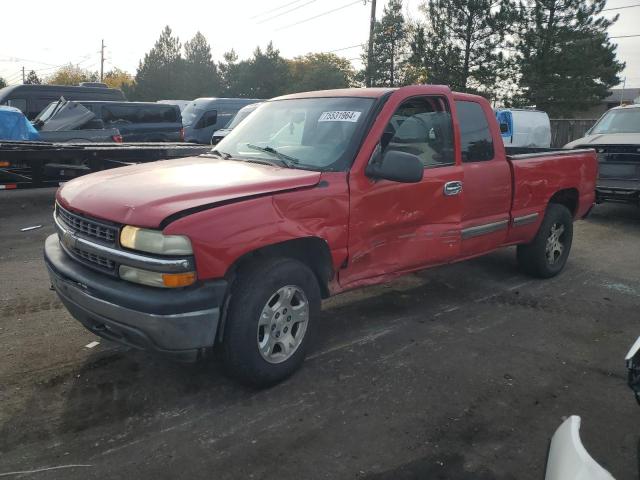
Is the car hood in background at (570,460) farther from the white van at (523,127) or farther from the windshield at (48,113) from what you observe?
the white van at (523,127)

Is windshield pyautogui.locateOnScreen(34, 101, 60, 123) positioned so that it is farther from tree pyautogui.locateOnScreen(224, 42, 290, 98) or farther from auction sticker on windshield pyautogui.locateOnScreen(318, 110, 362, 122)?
tree pyautogui.locateOnScreen(224, 42, 290, 98)

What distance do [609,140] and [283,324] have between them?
8.30m

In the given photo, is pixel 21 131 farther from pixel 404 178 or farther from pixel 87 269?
pixel 404 178

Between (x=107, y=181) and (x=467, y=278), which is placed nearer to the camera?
(x=107, y=181)

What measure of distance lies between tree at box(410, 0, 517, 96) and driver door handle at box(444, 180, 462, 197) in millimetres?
24207

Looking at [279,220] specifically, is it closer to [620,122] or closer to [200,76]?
[620,122]

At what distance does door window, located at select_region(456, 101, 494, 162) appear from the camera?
4754mm

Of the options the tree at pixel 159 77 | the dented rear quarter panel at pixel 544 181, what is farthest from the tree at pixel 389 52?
the tree at pixel 159 77

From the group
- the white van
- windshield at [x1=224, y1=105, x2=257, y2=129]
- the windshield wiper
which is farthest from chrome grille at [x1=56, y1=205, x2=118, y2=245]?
the white van

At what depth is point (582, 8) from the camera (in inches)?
982

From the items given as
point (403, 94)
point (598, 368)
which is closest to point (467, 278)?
point (598, 368)

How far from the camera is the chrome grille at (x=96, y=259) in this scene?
3168 mm

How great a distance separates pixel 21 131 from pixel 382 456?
1024 centimetres

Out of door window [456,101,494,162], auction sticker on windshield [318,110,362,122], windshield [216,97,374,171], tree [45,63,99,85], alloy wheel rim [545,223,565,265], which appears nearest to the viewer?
windshield [216,97,374,171]
